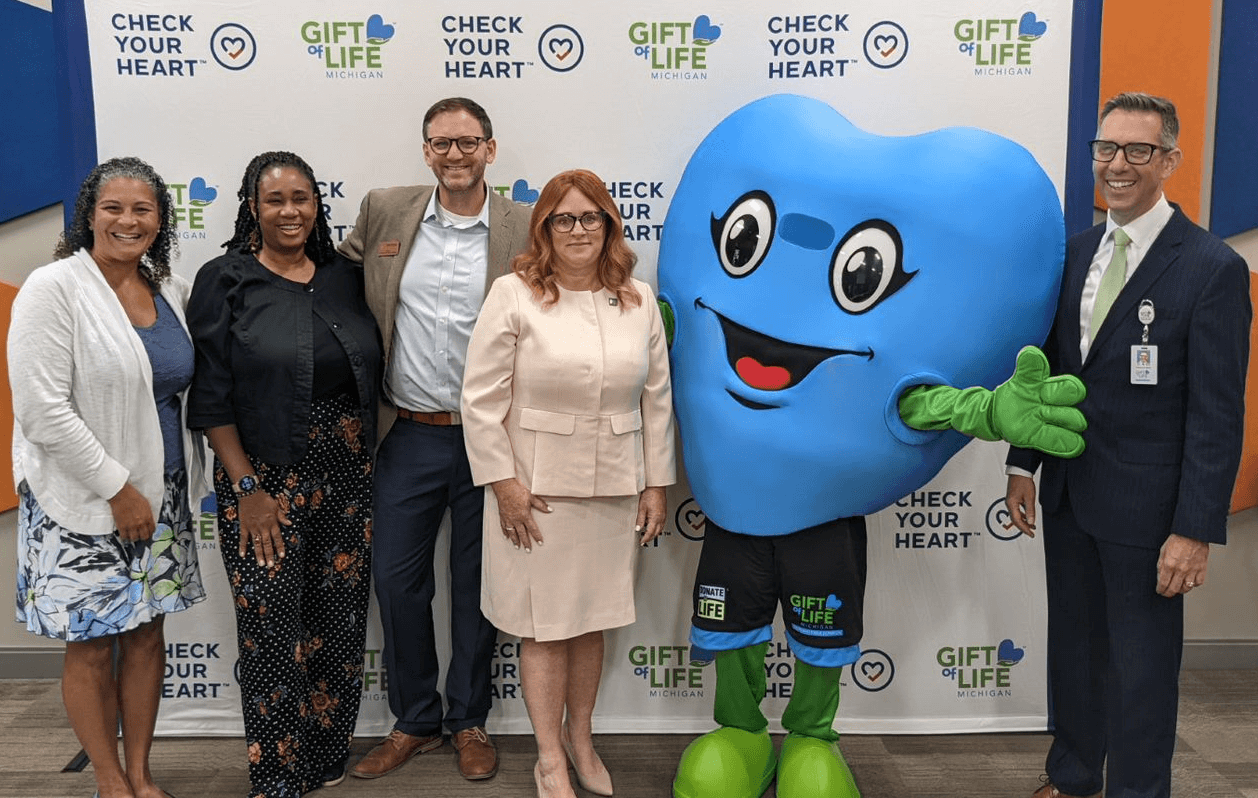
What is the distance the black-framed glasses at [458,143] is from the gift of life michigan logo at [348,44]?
42 cm

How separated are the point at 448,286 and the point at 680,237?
57 centimetres

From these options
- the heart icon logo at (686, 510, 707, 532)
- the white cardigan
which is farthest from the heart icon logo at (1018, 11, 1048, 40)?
the white cardigan

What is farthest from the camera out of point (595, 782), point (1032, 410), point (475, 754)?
point (475, 754)

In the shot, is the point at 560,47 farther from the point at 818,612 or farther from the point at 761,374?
the point at 818,612

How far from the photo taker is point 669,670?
9.87 feet

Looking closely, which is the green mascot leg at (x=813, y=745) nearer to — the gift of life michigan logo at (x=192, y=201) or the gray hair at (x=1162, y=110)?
the gray hair at (x=1162, y=110)

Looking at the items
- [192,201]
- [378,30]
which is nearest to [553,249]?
[378,30]

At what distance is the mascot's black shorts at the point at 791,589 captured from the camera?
2396mm

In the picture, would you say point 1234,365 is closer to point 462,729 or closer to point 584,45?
point 584,45

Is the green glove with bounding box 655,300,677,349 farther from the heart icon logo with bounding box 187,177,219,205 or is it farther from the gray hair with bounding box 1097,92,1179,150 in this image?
the heart icon logo with bounding box 187,177,219,205

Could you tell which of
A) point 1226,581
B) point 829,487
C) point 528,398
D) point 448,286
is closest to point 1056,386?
point 829,487

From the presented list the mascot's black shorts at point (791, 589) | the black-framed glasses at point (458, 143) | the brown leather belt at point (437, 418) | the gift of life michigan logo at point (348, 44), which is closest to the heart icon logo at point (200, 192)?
the gift of life michigan logo at point (348, 44)

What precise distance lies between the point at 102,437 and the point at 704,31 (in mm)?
1762

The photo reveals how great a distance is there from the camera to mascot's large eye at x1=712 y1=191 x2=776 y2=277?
235cm
